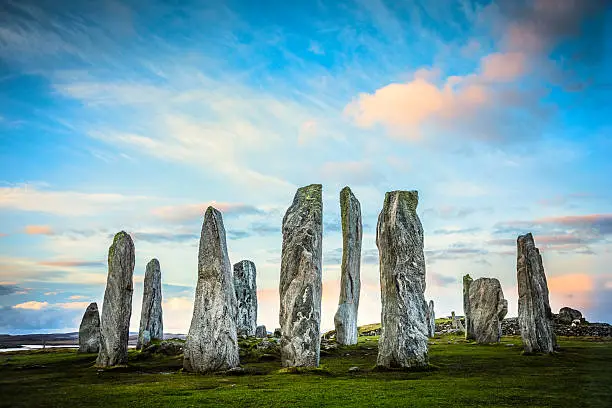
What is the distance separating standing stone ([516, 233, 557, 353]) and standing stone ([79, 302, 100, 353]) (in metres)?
20.5

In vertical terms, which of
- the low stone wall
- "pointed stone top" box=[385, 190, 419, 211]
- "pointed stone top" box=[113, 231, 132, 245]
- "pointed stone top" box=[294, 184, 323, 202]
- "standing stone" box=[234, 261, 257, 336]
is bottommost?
the low stone wall

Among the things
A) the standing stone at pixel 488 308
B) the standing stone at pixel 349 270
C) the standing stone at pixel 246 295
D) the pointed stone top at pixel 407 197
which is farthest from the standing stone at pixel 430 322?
the pointed stone top at pixel 407 197

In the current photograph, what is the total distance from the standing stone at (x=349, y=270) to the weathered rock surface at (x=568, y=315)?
883 inches

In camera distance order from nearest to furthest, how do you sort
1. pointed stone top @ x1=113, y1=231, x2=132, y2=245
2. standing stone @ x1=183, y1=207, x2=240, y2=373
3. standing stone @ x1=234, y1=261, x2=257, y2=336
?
standing stone @ x1=183, y1=207, x2=240, y2=373, pointed stone top @ x1=113, y1=231, x2=132, y2=245, standing stone @ x1=234, y1=261, x2=257, y2=336

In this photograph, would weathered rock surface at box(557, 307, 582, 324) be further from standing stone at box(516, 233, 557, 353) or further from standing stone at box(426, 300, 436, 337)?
standing stone at box(516, 233, 557, 353)

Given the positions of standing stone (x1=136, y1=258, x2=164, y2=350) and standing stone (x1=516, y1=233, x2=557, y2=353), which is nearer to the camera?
standing stone (x1=516, y1=233, x2=557, y2=353)

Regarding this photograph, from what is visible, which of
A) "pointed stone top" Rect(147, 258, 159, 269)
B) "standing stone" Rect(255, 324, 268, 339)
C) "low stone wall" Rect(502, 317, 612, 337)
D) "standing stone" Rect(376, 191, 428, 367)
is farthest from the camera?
"low stone wall" Rect(502, 317, 612, 337)

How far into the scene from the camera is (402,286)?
16422 millimetres

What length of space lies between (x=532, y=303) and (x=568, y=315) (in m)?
23.6

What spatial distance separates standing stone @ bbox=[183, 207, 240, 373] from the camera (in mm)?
16656

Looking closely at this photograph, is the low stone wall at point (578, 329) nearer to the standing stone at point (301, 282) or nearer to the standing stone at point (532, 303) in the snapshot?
the standing stone at point (532, 303)

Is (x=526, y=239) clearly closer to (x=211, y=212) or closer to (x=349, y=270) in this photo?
(x=349, y=270)

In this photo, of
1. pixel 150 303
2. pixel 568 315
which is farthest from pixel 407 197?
pixel 568 315

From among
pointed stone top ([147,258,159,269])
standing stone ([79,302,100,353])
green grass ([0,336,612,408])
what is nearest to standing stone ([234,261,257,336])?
pointed stone top ([147,258,159,269])
